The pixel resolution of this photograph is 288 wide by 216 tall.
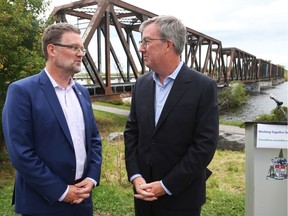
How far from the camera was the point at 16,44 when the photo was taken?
651cm

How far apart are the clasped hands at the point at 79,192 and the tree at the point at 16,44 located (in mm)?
4190

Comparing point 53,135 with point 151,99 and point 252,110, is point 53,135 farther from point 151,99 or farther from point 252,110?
point 252,110

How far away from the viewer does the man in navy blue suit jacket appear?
213cm

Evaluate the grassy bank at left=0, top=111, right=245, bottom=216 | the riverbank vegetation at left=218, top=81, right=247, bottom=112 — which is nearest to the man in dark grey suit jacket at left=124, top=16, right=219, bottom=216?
the grassy bank at left=0, top=111, right=245, bottom=216

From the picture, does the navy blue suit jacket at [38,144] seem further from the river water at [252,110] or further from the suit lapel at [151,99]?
the river water at [252,110]

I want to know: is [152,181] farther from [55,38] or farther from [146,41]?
[55,38]

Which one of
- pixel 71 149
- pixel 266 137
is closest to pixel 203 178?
pixel 266 137

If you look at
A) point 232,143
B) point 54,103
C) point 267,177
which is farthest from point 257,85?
point 54,103

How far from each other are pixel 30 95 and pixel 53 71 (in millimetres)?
A: 296

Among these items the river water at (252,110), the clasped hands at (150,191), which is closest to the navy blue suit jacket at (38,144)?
the clasped hands at (150,191)

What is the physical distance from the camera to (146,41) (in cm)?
241

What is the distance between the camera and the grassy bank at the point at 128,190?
4305 millimetres

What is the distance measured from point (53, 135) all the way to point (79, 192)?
48 centimetres

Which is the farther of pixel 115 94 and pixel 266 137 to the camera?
pixel 115 94
